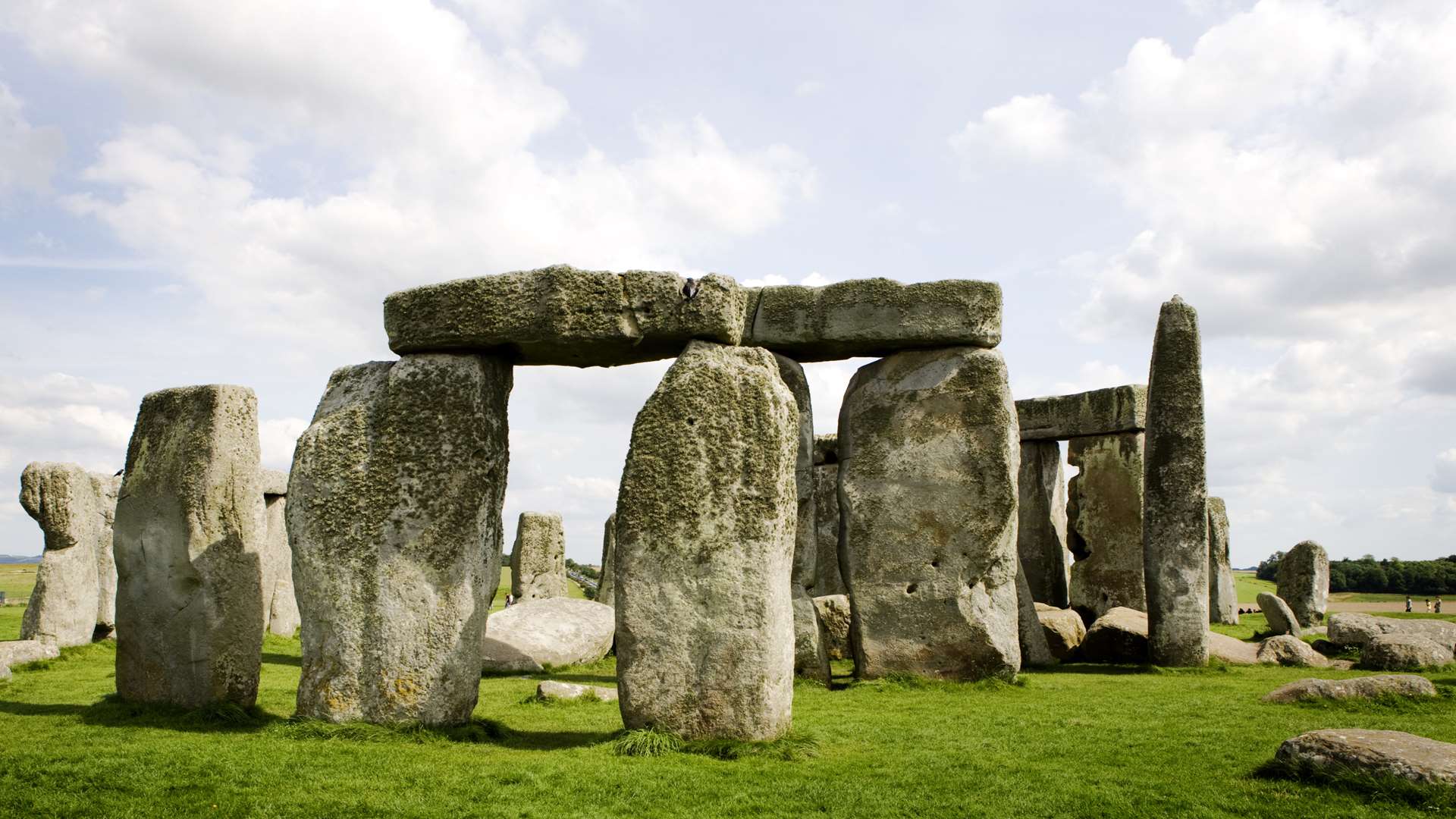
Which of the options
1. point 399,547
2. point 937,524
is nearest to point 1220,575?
point 937,524

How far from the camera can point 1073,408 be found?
61.8ft

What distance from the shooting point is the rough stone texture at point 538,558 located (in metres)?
A: 20.2

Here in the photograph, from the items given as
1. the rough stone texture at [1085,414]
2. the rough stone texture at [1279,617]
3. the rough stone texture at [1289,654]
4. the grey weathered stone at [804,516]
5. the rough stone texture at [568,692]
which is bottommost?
the rough stone texture at [568,692]

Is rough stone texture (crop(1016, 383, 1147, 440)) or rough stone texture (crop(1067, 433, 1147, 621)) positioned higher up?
rough stone texture (crop(1016, 383, 1147, 440))

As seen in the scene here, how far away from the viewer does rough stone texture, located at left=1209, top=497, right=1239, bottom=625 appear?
20578 mm

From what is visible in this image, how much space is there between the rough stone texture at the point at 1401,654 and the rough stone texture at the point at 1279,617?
3.98 meters

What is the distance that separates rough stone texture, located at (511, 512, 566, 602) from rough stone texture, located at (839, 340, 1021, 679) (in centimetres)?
923

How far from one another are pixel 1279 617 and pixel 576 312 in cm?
1438

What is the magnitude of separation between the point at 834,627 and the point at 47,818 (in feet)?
33.5

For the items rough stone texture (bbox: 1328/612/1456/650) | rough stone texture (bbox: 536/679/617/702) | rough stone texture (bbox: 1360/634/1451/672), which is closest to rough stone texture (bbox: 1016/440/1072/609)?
rough stone texture (bbox: 1328/612/1456/650)

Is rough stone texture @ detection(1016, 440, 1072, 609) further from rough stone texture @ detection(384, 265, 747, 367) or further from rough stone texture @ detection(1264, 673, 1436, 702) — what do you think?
rough stone texture @ detection(384, 265, 747, 367)

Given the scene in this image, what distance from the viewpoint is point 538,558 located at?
20.3 metres

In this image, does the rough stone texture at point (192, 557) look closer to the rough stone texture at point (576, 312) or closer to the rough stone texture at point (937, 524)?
the rough stone texture at point (576, 312)

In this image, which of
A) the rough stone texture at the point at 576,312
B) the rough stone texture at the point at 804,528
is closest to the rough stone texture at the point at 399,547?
the rough stone texture at the point at 576,312
